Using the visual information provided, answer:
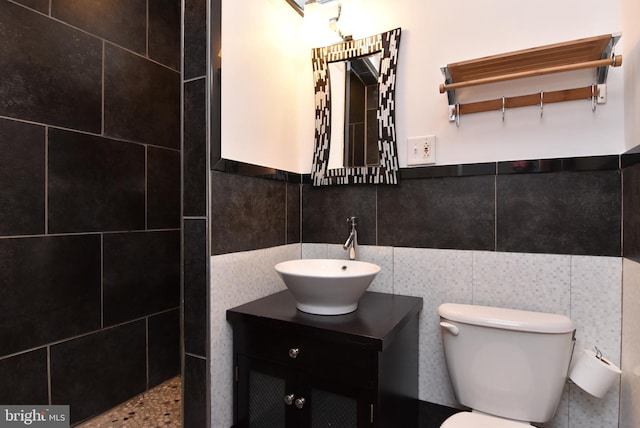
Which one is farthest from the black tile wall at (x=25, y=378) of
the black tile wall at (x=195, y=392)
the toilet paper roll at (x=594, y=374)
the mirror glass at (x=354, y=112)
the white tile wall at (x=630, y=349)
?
the white tile wall at (x=630, y=349)

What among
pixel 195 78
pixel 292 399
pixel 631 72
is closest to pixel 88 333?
pixel 292 399

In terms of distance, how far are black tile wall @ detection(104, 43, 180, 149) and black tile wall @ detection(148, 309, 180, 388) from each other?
1.10 metres

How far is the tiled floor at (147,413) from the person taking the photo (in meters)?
1.68

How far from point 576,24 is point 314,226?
1.42m

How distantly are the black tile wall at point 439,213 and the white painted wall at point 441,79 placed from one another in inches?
4.6

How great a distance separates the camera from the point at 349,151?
1741 millimetres

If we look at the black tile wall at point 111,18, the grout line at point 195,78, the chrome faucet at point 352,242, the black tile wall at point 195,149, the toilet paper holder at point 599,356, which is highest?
the black tile wall at point 111,18

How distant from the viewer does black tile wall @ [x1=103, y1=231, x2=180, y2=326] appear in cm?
181

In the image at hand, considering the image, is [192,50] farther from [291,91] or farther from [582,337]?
[582,337]

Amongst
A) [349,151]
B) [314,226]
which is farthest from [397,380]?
[349,151]

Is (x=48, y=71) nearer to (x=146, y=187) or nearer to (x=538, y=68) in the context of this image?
(x=146, y=187)

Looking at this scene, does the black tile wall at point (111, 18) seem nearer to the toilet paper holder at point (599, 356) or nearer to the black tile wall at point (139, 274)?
the black tile wall at point (139, 274)

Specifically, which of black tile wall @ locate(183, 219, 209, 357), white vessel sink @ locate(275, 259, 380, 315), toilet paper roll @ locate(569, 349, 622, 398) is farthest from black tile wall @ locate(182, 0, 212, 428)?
toilet paper roll @ locate(569, 349, 622, 398)

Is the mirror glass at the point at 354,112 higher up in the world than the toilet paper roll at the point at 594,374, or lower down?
higher up
